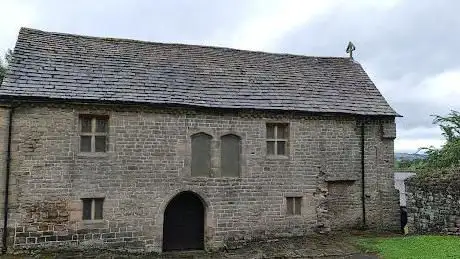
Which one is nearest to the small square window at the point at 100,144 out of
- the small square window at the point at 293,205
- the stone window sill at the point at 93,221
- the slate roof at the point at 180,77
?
the slate roof at the point at 180,77

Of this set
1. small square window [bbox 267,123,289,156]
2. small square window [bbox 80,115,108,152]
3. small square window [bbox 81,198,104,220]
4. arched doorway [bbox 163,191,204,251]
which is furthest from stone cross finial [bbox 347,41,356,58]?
small square window [bbox 81,198,104,220]

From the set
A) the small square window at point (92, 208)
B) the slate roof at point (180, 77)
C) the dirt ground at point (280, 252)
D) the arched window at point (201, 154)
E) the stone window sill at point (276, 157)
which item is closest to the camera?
the dirt ground at point (280, 252)

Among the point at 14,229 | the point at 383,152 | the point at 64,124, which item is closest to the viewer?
the point at 14,229

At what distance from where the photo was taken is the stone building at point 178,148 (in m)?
12.9

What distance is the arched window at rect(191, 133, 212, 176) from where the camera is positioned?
47.9 ft

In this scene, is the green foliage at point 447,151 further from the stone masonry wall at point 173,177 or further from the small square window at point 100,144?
the small square window at point 100,144

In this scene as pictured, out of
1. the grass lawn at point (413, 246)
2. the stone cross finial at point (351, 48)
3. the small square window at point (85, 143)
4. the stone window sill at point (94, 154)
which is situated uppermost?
Answer: the stone cross finial at point (351, 48)

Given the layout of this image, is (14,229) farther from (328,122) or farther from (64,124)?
(328,122)

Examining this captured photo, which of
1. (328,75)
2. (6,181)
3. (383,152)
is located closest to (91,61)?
(6,181)

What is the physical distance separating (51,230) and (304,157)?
938cm

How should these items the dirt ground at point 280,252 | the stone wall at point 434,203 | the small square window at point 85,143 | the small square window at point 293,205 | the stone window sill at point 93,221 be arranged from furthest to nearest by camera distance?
the small square window at point 293,205 < the stone wall at point 434,203 < the small square window at point 85,143 < the stone window sill at point 93,221 < the dirt ground at point 280,252

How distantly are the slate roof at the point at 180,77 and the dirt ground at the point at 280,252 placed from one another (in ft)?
16.2

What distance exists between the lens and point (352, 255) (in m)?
12.9

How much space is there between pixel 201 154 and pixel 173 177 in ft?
Answer: 4.37
